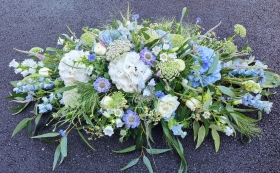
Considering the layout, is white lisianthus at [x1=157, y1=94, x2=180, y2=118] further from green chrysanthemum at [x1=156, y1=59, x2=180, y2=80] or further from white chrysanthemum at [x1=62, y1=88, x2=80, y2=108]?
white chrysanthemum at [x1=62, y1=88, x2=80, y2=108]

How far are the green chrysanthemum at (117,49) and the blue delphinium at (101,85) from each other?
0.07m

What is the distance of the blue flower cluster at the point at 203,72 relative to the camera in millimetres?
1042

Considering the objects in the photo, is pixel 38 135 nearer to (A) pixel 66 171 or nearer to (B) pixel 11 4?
(A) pixel 66 171

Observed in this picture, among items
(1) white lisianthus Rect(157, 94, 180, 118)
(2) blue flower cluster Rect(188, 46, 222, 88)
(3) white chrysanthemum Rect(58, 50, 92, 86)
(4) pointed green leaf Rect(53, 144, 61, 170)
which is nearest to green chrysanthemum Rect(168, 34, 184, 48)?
(2) blue flower cluster Rect(188, 46, 222, 88)

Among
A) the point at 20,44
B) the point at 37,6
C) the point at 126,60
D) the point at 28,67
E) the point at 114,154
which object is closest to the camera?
the point at 126,60

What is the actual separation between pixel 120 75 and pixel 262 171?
56 cm

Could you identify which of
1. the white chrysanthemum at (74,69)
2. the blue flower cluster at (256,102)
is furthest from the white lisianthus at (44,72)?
the blue flower cluster at (256,102)

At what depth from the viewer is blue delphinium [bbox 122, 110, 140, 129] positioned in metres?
1.01

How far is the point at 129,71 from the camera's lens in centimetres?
98

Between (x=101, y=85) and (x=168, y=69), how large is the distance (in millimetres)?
208

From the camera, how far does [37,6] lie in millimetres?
1583

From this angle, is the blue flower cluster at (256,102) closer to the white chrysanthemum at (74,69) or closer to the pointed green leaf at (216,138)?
the pointed green leaf at (216,138)

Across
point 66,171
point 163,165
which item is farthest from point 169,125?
point 66,171

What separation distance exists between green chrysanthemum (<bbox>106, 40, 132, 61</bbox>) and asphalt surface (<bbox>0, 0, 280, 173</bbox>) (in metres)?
0.29
